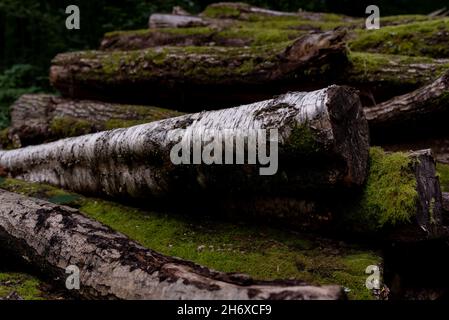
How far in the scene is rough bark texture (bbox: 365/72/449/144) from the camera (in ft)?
15.2

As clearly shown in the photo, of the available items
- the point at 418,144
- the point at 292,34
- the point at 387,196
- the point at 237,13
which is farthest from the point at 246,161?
the point at 237,13

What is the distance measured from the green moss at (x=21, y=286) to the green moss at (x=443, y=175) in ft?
11.3

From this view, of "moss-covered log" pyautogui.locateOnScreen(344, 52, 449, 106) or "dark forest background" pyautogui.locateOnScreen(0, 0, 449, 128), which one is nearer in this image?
"moss-covered log" pyautogui.locateOnScreen(344, 52, 449, 106)

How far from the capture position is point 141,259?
2646 millimetres

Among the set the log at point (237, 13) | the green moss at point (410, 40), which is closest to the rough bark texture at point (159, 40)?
the log at point (237, 13)

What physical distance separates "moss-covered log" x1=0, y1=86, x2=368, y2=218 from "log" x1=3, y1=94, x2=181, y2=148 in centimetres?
167

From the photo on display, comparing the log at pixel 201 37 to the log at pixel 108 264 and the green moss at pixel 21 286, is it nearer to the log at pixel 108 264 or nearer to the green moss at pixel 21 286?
the log at pixel 108 264

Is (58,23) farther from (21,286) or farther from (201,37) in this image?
(21,286)

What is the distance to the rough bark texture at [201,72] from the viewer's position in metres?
5.12

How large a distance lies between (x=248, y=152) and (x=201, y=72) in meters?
2.95

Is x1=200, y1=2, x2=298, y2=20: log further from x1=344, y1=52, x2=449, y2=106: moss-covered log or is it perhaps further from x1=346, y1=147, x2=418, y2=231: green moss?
x1=346, y1=147, x2=418, y2=231: green moss

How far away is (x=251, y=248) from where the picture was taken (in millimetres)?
Answer: 3422

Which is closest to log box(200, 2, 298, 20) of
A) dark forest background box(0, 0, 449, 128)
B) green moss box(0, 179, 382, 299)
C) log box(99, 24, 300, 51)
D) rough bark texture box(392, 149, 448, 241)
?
log box(99, 24, 300, 51)
